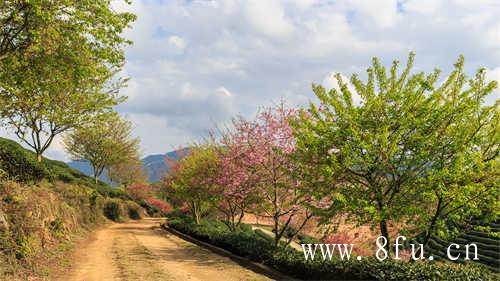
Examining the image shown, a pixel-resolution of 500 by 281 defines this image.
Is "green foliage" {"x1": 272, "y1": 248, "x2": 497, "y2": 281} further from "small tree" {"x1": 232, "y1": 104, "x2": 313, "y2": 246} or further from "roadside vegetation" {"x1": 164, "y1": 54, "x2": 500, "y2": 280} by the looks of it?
"small tree" {"x1": 232, "y1": 104, "x2": 313, "y2": 246}

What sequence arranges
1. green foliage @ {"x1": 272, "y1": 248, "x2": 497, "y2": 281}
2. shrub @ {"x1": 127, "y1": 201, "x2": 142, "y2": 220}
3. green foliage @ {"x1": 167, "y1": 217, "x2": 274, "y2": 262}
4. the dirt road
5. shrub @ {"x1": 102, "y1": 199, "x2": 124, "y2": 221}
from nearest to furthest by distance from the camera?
green foliage @ {"x1": 272, "y1": 248, "x2": 497, "y2": 281} → the dirt road → green foliage @ {"x1": 167, "y1": 217, "x2": 274, "y2": 262} → shrub @ {"x1": 102, "y1": 199, "x2": 124, "y2": 221} → shrub @ {"x1": 127, "y1": 201, "x2": 142, "y2": 220}

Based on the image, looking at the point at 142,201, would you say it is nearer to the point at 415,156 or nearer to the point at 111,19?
the point at 111,19

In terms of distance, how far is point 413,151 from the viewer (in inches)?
436

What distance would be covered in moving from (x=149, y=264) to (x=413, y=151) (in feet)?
33.8

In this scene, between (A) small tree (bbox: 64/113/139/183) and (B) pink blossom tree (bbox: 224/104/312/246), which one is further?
(A) small tree (bbox: 64/113/139/183)

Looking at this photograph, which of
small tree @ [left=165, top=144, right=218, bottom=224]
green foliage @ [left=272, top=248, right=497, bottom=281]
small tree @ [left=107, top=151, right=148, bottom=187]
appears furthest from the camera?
small tree @ [left=107, top=151, right=148, bottom=187]

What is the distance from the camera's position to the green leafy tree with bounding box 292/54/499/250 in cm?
1030

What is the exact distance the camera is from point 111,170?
64688mm

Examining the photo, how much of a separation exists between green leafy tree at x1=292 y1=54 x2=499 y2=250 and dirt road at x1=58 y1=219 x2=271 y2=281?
4732mm

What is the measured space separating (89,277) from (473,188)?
11.6m

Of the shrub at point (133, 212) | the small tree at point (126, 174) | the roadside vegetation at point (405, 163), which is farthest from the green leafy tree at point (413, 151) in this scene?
the small tree at point (126, 174)

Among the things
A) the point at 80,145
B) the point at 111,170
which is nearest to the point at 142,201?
the point at 111,170

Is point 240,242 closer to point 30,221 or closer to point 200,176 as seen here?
point 200,176

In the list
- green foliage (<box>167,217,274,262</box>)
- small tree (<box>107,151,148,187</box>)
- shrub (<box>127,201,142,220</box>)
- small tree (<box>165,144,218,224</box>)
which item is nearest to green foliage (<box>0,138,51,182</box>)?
small tree (<box>165,144,218,224</box>)
